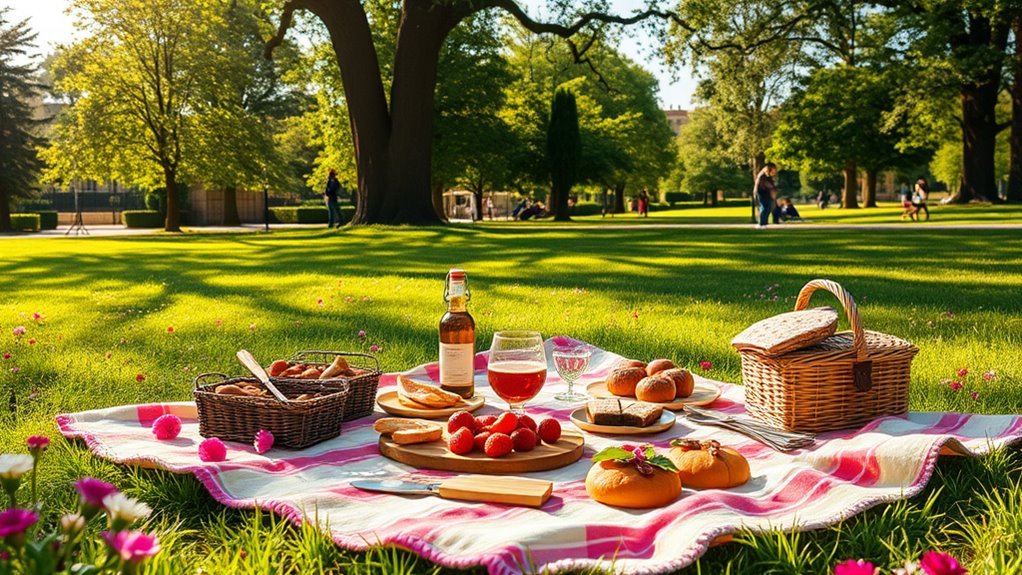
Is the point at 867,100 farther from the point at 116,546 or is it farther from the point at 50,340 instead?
the point at 116,546

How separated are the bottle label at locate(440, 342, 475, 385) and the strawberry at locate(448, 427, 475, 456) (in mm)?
612

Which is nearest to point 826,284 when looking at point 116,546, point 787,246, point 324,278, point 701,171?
point 116,546

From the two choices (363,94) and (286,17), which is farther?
(286,17)

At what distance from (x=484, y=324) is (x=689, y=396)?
123 inches

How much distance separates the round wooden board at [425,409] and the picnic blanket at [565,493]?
0.14 metres

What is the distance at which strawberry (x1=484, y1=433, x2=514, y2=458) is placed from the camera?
291 centimetres

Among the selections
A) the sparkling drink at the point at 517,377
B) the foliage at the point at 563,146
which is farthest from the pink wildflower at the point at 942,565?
the foliage at the point at 563,146

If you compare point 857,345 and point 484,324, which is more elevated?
point 857,345

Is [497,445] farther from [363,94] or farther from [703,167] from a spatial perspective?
[703,167]

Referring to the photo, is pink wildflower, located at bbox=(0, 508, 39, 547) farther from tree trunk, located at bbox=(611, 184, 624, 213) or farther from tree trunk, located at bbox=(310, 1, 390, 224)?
tree trunk, located at bbox=(611, 184, 624, 213)

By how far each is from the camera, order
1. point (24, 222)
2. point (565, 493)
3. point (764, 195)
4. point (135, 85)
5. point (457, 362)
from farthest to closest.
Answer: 1. point (24, 222)
2. point (135, 85)
3. point (764, 195)
4. point (457, 362)
5. point (565, 493)

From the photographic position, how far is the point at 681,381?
12.6 ft

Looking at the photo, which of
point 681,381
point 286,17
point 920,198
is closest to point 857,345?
point 681,381

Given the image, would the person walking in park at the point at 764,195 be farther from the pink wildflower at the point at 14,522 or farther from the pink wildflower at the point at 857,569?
the pink wildflower at the point at 14,522
